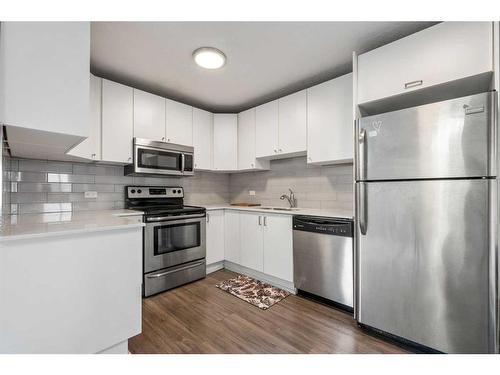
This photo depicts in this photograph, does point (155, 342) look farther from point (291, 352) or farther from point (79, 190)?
A: point (79, 190)

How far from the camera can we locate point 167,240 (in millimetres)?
2527

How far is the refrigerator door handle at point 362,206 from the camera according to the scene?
5.70 ft

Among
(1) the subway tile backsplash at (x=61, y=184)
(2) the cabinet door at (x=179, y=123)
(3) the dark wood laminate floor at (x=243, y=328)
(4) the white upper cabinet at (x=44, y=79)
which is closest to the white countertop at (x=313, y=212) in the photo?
(3) the dark wood laminate floor at (x=243, y=328)

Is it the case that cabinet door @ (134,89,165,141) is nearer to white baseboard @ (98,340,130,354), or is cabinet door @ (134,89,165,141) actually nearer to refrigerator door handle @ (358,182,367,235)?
white baseboard @ (98,340,130,354)

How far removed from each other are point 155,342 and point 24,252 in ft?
3.45

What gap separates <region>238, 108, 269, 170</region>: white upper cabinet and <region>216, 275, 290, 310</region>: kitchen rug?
148cm

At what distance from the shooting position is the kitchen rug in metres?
2.23

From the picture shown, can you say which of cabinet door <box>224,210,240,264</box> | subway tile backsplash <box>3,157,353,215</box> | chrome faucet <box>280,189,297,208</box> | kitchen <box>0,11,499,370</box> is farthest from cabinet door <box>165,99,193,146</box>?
chrome faucet <box>280,189,297,208</box>

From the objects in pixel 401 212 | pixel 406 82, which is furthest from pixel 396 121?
pixel 401 212

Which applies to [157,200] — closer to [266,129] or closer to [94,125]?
[94,125]

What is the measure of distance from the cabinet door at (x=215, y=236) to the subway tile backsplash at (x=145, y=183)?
59 centimetres

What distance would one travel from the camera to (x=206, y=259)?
2908 mm

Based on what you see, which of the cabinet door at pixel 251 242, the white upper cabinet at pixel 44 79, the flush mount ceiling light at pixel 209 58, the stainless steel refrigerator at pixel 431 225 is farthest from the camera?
the cabinet door at pixel 251 242

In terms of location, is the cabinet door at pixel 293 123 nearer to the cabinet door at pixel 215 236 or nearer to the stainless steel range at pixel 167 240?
the cabinet door at pixel 215 236
